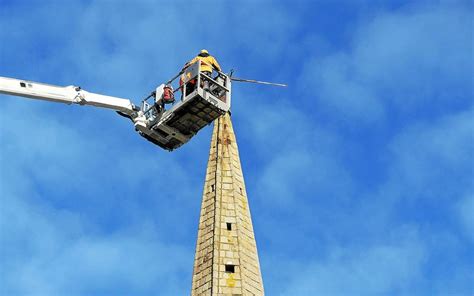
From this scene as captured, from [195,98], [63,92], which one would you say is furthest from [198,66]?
[63,92]

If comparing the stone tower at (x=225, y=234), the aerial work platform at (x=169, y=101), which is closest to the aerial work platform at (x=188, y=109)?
the aerial work platform at (x=169, y=101)

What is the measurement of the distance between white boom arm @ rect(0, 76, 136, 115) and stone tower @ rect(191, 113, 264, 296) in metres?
6.92

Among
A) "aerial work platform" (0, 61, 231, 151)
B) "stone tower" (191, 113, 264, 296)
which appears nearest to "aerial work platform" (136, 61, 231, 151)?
"aerial work platform" (0, 61, 231, 151)

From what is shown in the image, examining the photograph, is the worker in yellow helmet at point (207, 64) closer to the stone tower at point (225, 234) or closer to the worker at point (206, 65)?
the worker at point (206, 65)

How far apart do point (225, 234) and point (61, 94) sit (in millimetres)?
9968

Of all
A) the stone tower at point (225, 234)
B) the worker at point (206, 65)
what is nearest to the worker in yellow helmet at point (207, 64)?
the worker at point (206, 65)

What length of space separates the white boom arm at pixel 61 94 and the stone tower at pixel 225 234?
6.92 meters

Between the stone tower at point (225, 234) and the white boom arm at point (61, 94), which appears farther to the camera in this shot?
the stone tower at point (225, 234)

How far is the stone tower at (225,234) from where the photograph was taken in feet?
202

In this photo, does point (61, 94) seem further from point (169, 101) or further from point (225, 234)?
point (225, 234)

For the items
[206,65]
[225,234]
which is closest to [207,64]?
[206,65]

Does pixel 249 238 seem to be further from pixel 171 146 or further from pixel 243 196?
pixel 171 146

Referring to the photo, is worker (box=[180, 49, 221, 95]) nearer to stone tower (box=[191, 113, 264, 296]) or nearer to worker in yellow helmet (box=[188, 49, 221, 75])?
worker in yellow helmet (box=[188, 49, 221, 75])

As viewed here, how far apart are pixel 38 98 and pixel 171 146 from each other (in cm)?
558
